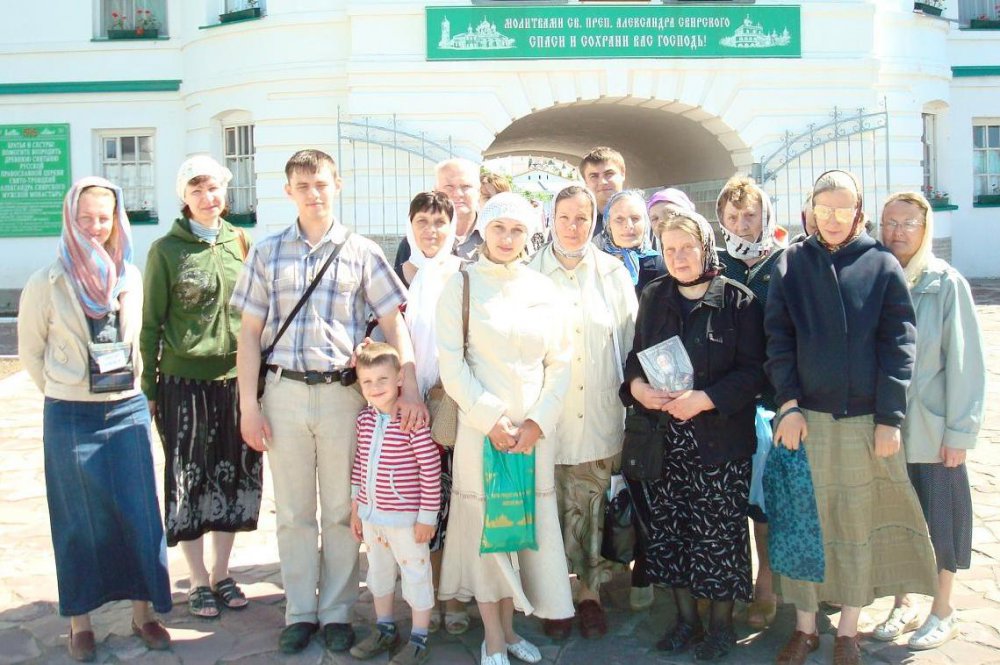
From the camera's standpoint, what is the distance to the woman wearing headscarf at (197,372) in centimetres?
402

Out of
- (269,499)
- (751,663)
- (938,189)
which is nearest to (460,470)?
(751,663)

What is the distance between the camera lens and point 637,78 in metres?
11.8

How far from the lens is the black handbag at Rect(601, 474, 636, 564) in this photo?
12.4 feet

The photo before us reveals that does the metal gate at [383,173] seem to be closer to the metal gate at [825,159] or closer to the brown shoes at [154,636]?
the metal gate at [825,159]

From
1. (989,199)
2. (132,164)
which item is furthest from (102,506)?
(989,199)

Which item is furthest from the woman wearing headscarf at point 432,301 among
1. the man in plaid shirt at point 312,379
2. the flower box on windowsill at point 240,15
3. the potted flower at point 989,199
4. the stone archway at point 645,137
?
the potted flower at point 989,199

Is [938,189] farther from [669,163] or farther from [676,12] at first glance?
[676,12]

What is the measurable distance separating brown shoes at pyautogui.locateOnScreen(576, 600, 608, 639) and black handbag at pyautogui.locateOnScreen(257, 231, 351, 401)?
5.40 ft

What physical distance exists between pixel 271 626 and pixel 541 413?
1.60m

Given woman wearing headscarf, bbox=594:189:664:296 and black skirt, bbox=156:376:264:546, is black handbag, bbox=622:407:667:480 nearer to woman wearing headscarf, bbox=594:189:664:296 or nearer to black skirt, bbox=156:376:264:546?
woman wearing headscarf, bbox=594:189:664:296

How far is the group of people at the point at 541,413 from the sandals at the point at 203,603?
27cm

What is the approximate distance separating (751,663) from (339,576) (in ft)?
5.58

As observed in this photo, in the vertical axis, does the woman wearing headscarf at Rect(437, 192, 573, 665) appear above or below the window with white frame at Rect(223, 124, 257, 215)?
below

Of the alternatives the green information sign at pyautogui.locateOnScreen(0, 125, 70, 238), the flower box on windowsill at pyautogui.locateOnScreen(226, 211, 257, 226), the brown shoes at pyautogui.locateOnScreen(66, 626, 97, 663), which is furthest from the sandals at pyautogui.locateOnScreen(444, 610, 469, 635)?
the green information sign at pyautogui.locateOnScreen(0, 125, 70, 238)
